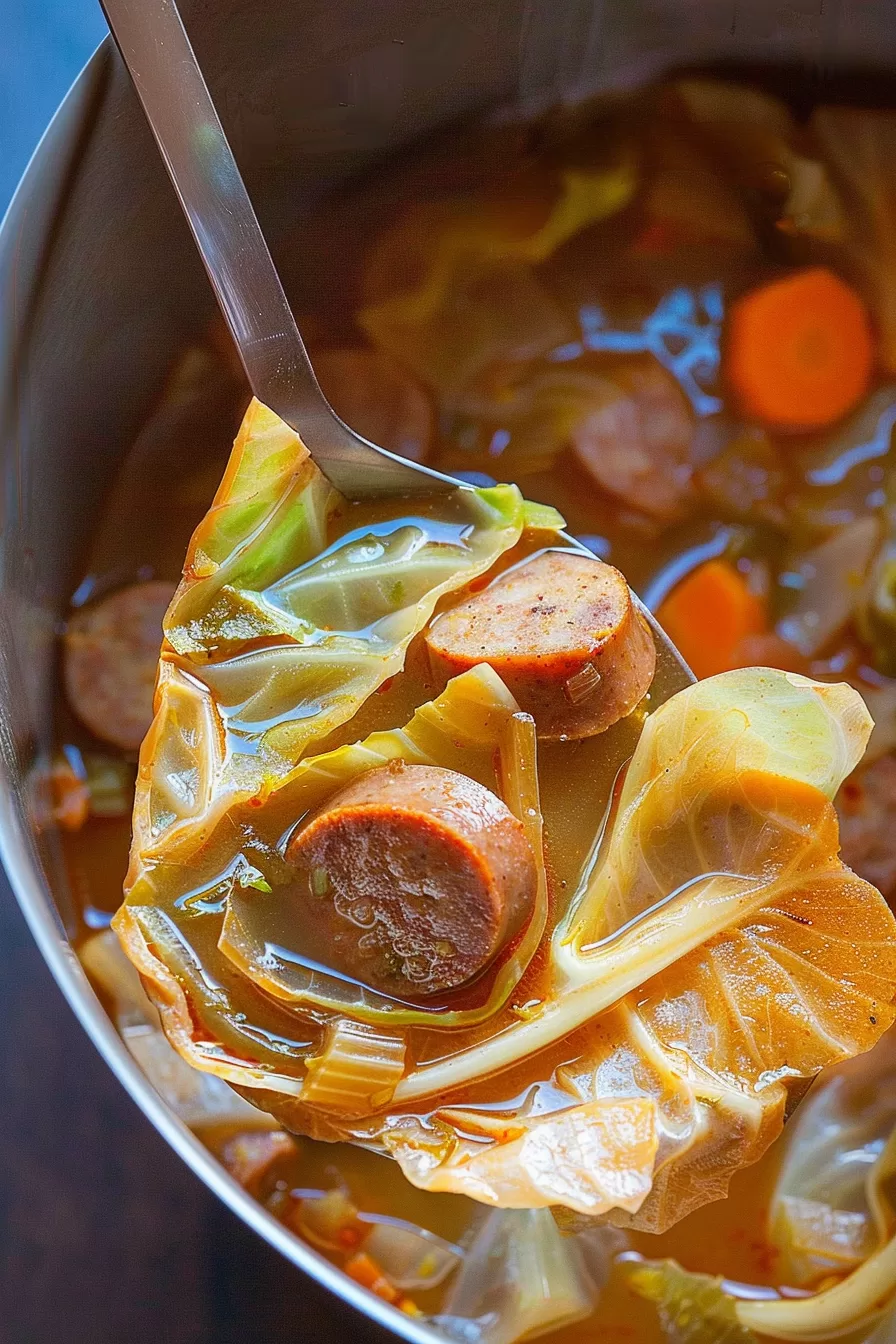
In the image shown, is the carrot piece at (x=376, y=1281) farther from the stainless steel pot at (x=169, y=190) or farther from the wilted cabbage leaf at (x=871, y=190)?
the wilted cabbage leaf at (x=871, y=190)

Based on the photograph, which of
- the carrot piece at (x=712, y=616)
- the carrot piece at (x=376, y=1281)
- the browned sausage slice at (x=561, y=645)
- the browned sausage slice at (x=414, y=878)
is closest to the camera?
the browned sausage slice at (x=414, y=878)

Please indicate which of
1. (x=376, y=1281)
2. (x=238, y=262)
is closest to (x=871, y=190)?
(x=238, y=262)

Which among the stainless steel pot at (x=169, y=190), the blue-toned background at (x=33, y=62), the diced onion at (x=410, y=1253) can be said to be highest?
the blue-toned background at (x=33, y=62)

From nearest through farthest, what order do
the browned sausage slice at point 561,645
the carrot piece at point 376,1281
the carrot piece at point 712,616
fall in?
the browned sausage slice at point 561,645 < the carrot piece at point 376,1281 < the carrot piece at point 712,616

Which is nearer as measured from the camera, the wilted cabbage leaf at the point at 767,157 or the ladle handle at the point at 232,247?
the ladle handle at the point at 232,247

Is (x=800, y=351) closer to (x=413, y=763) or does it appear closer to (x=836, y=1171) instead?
(x=413, y=763)

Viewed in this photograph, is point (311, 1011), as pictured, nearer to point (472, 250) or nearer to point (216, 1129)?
point (216, 1129)

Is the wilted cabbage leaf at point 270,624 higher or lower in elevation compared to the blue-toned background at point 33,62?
lower

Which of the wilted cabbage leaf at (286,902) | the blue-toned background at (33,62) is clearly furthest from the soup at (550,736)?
the blue-toned background at (33,62)
